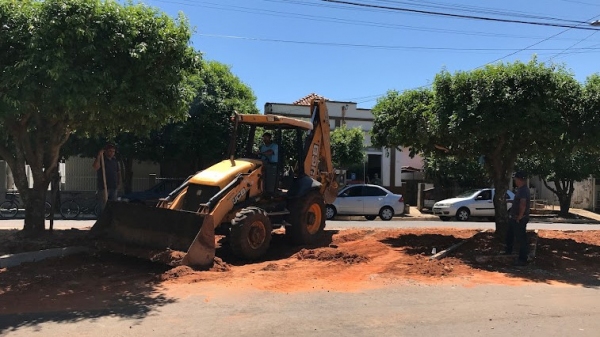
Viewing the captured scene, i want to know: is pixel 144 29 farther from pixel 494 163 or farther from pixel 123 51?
pixel 494 163

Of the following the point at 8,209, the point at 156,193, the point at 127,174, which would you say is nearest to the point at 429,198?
the point at 156,193

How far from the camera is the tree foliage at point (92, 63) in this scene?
7.16m

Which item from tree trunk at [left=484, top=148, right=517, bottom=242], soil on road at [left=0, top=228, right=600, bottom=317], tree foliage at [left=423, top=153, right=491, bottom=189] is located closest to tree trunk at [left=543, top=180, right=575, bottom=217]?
tree foliage at [left=423, top=153, right=491, bottom=189]

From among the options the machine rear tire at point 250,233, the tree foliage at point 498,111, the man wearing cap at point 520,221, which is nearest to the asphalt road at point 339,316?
the machine rear tire at point 250,233

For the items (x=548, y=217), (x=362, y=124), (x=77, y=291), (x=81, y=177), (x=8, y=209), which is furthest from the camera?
(x=362, y=124)

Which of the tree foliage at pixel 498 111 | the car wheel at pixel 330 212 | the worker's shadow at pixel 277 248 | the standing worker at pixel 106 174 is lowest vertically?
the worker's shadow at pixel 277 248

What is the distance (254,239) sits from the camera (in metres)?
9.10

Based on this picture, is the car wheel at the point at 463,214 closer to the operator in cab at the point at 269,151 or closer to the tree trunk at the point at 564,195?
the tree trunk at the point at 564,195

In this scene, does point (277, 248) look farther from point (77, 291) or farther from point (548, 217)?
point (548, 217)

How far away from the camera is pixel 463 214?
22359mm

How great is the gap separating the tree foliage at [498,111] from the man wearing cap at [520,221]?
1169 millimetres

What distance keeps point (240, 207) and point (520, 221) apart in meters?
5.41

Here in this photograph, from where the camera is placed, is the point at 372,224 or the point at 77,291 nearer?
the point at 77,291

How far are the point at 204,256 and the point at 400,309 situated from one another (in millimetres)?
3351
